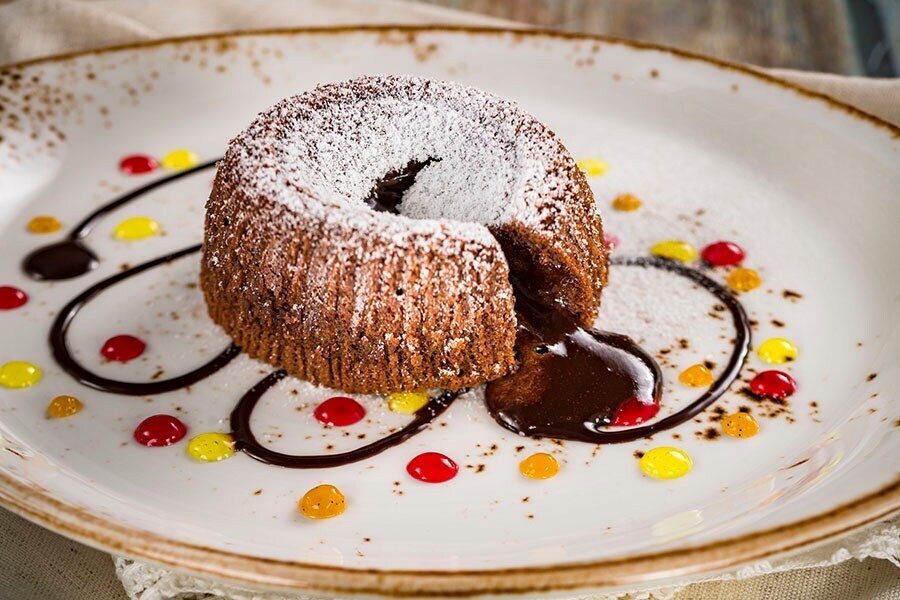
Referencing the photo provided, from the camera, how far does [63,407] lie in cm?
258

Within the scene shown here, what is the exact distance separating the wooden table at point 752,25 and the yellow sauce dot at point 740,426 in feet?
8.23

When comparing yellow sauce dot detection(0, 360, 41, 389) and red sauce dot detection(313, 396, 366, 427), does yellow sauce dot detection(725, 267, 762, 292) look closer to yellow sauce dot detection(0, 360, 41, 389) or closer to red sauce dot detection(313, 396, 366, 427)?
red sauce dot detection(313, 396, 366, 427)

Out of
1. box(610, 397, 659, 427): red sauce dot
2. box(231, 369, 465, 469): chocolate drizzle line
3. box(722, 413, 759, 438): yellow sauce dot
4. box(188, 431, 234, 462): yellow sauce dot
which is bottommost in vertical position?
box(188, 431, 234, 462): yellow sauce dot

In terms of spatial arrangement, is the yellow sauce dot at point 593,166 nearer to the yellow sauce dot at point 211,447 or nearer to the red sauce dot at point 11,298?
the yellow sauce dot at point 211,447

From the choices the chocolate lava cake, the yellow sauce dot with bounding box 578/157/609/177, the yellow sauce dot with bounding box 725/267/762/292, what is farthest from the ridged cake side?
the yellow sauce dot with bounding box 578/157/609/177

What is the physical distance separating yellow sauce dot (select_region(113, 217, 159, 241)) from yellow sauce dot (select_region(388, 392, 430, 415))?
3.56 ft

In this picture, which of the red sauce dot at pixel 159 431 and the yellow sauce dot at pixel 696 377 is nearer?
the red sauce dot at pixel 159 431

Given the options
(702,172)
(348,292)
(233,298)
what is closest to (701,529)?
(348,292)

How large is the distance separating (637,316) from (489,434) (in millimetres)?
586

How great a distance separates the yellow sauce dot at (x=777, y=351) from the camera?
2.71 metres

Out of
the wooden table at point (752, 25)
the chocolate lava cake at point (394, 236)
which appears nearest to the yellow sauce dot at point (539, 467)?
the chocolate lava cake at point (394, 236)

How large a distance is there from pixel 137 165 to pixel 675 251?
1.76 metres

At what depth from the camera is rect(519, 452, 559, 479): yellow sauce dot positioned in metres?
2.39

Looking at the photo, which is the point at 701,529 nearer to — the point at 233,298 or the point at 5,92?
the point at 233,298
